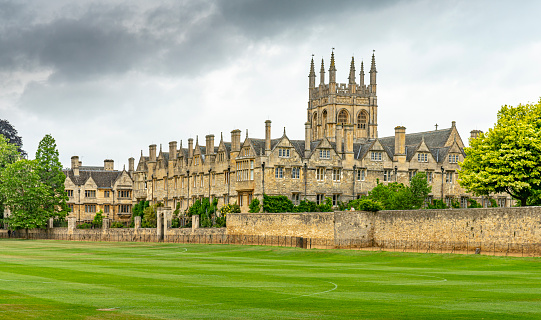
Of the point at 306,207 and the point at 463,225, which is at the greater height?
the point at 306,207

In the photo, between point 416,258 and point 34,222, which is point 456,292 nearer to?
point 416,258

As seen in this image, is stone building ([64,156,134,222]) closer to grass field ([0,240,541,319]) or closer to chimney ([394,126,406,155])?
chimney ([394,126,406,155])

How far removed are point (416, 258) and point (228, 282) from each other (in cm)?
2168

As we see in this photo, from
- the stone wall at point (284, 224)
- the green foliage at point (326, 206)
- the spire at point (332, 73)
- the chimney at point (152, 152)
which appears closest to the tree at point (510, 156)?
the stone wall at point (284, 224)

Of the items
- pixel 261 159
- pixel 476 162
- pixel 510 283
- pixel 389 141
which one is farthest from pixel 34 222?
pixel 510 283

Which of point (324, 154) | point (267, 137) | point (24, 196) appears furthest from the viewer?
point (24, 196)

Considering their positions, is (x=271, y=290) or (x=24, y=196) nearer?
(x=271, y=290)

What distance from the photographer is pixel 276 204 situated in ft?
272

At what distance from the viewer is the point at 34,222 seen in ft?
320

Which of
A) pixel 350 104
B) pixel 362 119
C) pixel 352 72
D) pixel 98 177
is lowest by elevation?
pixel 98 177

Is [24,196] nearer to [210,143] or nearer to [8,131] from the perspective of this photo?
[210,143]

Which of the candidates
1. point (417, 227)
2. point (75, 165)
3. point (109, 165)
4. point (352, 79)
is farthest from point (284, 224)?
point (109, 165)

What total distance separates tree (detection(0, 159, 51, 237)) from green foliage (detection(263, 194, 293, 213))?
31538 mm

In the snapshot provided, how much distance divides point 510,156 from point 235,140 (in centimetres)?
3427
